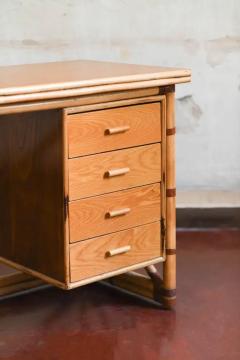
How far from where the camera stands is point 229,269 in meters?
3.36

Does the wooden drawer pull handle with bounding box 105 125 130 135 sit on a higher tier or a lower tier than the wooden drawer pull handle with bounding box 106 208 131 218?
higher

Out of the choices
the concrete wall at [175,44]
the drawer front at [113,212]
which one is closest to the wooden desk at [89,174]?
the drawer front at [113,212]

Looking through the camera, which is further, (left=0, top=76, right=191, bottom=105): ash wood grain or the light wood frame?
the light wood frame

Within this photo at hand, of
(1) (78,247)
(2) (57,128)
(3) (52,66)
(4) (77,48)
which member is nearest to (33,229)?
(1) (78,247)

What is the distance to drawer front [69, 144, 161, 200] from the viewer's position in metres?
2.60

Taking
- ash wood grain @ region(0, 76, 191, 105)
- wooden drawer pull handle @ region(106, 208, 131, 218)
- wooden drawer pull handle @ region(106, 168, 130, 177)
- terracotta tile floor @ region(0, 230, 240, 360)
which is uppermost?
ash wood grain @ region(0, 76, 191, 105)

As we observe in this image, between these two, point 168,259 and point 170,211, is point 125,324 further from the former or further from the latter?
point 170,211

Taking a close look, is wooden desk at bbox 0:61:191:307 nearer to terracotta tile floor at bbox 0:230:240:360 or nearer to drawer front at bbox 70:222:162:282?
drawer front at bbox 70:222:162:282

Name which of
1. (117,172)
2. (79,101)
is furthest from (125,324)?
(79,101)

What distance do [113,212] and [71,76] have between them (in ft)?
1.52

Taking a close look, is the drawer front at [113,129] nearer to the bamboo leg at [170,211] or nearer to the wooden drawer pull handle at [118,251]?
the bamboo leg at [170,211]

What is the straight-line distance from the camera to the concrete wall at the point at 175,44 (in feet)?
12.6

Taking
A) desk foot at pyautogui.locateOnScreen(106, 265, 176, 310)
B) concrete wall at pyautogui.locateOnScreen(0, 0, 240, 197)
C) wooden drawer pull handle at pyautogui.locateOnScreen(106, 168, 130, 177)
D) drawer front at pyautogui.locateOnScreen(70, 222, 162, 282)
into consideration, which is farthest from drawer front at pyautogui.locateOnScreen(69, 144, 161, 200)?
concrete wall at pyautogui.locateOnScreen(0, 0, 240, 197)

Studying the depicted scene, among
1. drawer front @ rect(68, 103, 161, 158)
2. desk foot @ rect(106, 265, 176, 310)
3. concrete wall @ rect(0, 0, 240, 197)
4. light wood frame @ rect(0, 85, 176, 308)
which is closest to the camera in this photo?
drawer front @ rect(68, 103, 161, 158)
